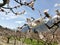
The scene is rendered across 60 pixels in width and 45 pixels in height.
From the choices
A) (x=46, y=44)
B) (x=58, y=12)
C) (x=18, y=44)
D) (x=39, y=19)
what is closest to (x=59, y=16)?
(x=58, y=12)

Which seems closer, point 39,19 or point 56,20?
point 56,20

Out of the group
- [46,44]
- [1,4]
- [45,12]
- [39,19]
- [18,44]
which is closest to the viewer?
[45,12]

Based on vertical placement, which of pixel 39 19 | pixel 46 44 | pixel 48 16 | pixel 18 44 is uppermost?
pixel 48 16

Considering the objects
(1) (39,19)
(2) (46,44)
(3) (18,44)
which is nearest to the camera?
(1) (39,19)

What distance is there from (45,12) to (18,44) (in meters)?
38.4

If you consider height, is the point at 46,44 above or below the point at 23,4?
below

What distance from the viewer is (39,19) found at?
15.2ft

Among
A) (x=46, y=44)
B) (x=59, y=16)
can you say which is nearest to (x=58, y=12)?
(x=59, y=16)

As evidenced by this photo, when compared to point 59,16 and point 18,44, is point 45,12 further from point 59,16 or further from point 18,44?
point 18,44

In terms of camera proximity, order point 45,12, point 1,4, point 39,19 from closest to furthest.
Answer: point 45,12 → point 1,4 → point 39,19

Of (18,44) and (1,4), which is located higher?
(1,4)

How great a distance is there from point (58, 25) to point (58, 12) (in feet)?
0.76

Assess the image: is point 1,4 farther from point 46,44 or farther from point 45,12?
point 46,44

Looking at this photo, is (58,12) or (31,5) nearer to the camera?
(58,12)
